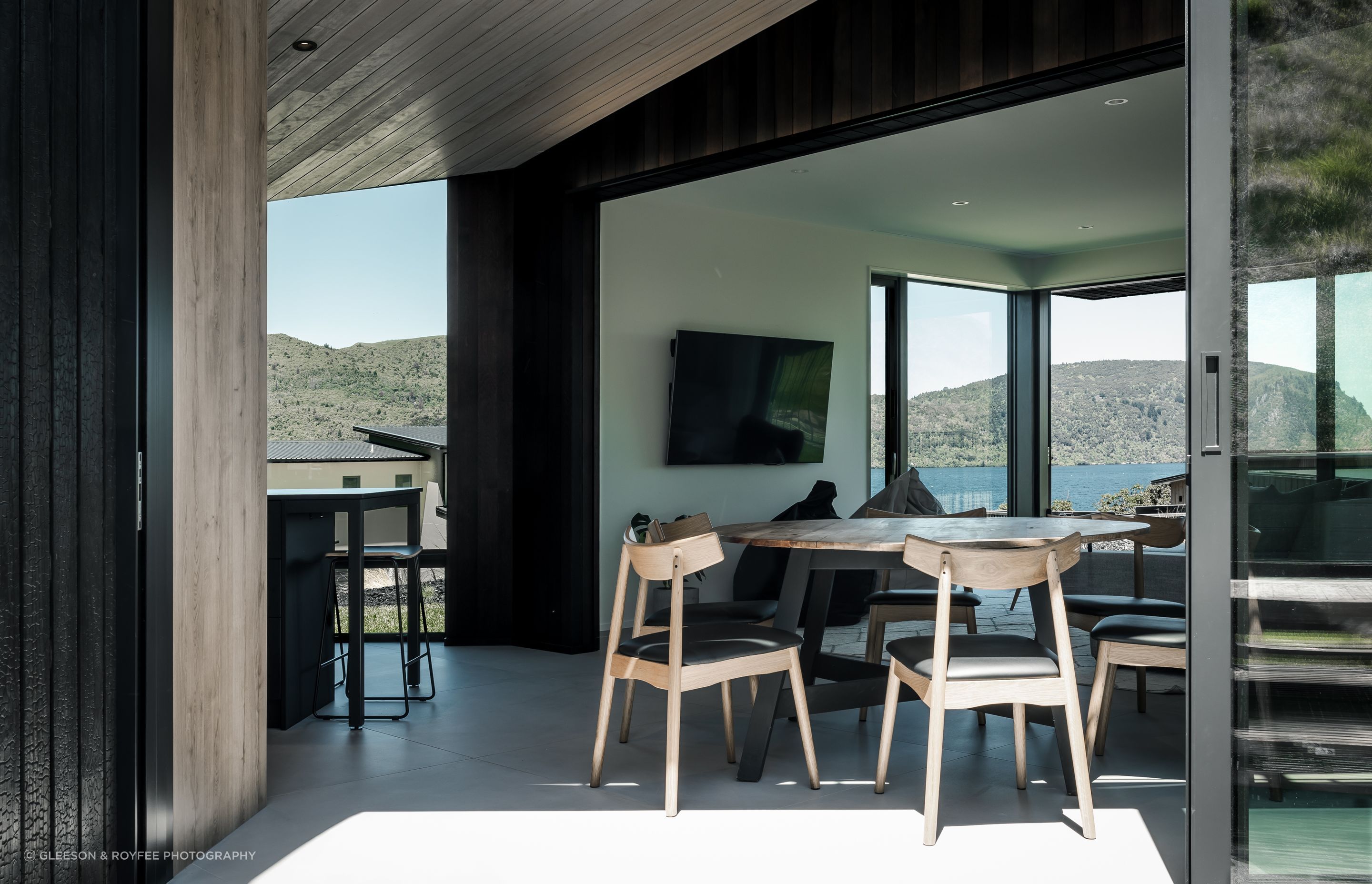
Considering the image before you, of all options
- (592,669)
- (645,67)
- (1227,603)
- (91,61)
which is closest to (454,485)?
(592,669)

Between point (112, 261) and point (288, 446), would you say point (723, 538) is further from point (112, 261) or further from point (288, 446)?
point (288, 446)

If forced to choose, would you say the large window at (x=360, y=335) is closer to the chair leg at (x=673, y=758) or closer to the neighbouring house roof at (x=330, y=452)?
the neighbouring house roof at (x=330, y=452)

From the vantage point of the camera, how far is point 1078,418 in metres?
9.71

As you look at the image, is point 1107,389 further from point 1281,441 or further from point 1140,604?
point 1281,441

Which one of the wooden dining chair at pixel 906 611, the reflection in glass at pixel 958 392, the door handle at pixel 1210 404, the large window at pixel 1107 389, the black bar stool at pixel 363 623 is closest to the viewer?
the door handle at pixel 1210 404

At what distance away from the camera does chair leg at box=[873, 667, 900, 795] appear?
3105mm

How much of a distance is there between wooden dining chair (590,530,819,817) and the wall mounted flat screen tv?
11.0 ft

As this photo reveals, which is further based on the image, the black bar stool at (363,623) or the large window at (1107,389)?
the large window at (1107,389)

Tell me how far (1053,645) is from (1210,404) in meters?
1.57

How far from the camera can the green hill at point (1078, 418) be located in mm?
8820

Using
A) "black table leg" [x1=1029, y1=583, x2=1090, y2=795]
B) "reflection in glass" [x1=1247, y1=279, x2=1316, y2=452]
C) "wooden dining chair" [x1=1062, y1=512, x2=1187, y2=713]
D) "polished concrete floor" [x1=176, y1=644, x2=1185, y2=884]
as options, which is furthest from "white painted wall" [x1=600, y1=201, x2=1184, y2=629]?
"reflection in glass" [x1=1247, y1=279, x2=1316, y2=452]

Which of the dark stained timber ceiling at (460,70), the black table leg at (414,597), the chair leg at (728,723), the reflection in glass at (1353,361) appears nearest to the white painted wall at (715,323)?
the dark stained timber ceiling at (460,70)

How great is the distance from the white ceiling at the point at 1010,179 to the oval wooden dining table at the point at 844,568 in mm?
2167

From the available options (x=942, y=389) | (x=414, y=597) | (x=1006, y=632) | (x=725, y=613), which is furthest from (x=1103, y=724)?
(x=942, y=389)
